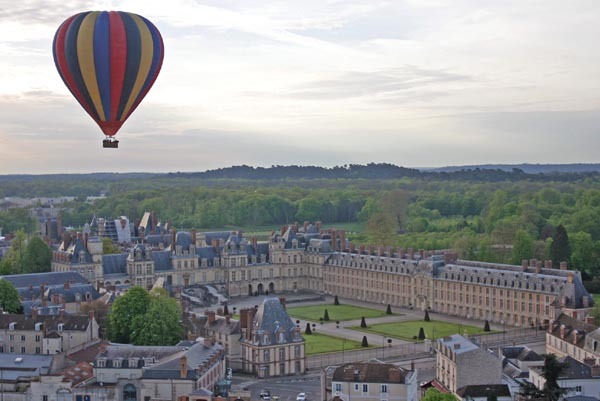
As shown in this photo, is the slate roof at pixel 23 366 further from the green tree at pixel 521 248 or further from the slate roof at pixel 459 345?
the green tree at pixel 521 248

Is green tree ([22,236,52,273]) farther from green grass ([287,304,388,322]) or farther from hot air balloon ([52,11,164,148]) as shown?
hot air balloon ([52,11,164,148])

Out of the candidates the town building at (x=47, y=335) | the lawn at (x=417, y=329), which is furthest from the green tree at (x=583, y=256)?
the town building at (x=47, y=335)

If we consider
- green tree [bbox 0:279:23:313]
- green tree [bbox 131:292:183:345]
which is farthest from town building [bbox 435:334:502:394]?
green tree [bbox 0:279:23:313]

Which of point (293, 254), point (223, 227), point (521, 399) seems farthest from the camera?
point (223, 227)

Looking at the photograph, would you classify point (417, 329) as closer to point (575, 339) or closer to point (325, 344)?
point (325, 344)

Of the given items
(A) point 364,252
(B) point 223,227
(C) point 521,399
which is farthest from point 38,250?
(B) point 223,227

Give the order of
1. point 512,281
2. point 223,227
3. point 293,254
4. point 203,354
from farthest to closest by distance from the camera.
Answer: point 223,227, point 293,254, point 512,281, point 203,354

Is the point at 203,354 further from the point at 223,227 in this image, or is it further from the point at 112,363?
the point at 223,227
